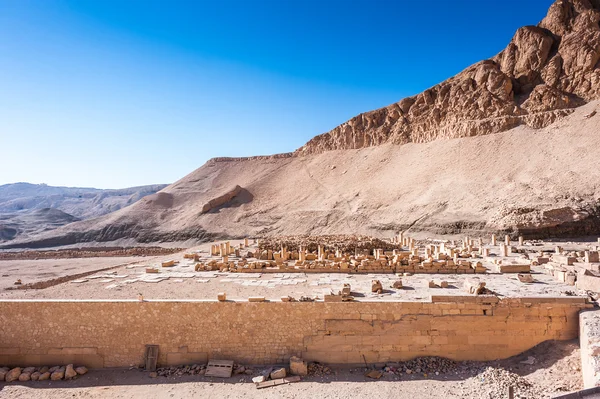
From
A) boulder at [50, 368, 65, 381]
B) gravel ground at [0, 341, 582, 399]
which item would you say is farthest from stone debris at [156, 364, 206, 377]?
boulder at [50, 368, 65, 381]

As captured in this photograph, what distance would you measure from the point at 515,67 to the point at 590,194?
84.5ft

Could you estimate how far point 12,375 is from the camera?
8.90m

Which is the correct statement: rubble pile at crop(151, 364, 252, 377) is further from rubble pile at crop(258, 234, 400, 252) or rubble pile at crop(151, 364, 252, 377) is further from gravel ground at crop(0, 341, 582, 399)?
rubble pile at crop(258, 234, 400, 252)

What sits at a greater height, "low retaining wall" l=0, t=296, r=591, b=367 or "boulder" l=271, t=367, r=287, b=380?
"low retaining wall" l=0, t=296, r=591, b=367

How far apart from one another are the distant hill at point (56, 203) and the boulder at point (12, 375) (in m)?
62.7

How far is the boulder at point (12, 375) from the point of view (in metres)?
8.85

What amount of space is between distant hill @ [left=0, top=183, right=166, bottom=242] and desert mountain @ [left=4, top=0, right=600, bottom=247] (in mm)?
31611

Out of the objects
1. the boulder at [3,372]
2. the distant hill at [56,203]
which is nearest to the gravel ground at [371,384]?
the boulder at [3,372]

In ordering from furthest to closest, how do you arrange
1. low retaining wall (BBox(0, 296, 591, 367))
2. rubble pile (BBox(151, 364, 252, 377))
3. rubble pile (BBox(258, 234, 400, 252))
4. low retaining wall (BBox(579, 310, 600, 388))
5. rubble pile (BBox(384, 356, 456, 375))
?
rubble pile (BBox(258, 234, 400, 252)), low retaining wall (BBox(0, 296, 591, 367)), rubble pile (BBox(151, 364, 252, 377)), rubble pile (BBox(384, 356, 456, 375)), low retaining wall (BBox(579, 310, 600, 388))

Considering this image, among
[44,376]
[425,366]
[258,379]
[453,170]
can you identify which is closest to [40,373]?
[44,376]

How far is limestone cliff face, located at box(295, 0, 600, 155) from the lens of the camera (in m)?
40.4

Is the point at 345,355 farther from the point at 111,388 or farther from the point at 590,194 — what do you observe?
the point at 590,194

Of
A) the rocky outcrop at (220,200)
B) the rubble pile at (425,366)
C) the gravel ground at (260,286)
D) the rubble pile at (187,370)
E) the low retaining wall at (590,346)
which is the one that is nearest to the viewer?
the low retaining wall at (590,346)

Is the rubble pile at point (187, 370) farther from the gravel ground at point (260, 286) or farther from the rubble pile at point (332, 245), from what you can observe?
the rubble pile at point (332, 245)
